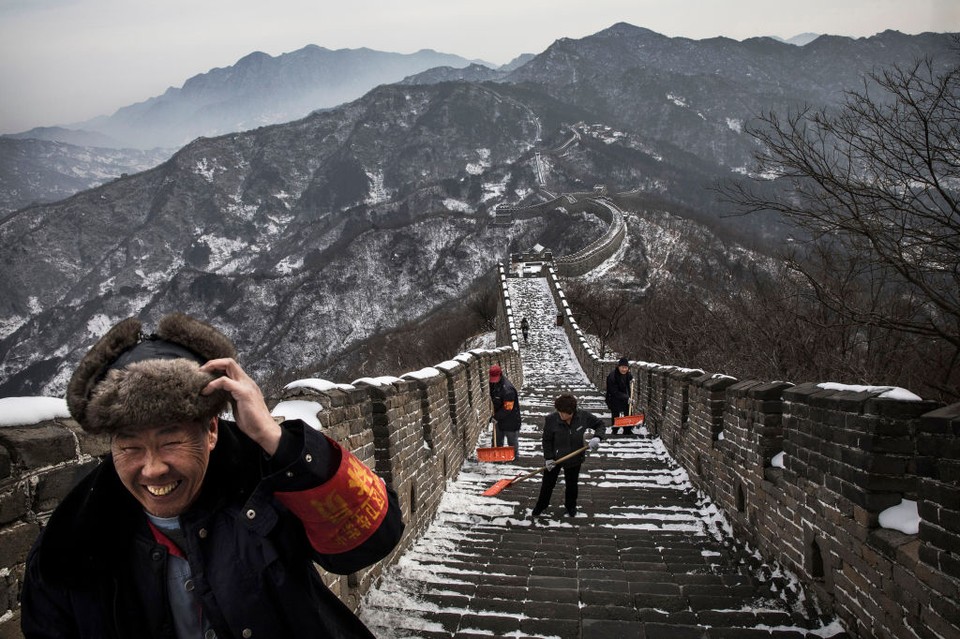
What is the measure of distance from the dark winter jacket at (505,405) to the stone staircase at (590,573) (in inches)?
33.0

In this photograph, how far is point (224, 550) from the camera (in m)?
1.70

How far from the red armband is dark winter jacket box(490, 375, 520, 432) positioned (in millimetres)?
7389

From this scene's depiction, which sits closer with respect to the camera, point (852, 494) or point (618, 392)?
point (852, 494)

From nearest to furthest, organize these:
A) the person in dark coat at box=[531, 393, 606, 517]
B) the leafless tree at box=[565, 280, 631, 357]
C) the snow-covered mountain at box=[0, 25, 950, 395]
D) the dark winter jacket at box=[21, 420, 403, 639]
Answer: the dark winter jacket at box=[21, 420, 403, 639] → the person in dark coat at box=[531, 393, 606, 517] → the leafless tree at box=[565, 280, 631, 357] → the snow-covered mountain at box=[0, 25, 950, 395]

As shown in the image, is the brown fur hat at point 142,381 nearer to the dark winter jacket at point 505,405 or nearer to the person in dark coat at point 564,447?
the person in dark coat at point 564,447

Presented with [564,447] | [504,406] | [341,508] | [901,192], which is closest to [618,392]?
[504,406]

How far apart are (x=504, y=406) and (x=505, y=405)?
0.03 meters

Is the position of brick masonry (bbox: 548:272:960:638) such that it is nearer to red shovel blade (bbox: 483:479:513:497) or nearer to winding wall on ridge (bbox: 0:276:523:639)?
red shovel blade (bbox: 483:479:513:497)

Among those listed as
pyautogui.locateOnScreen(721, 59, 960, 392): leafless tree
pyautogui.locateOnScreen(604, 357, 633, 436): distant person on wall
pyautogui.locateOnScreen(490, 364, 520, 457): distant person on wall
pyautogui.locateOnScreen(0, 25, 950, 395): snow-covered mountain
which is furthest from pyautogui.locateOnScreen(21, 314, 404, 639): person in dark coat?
pyautogui.locateOnScreen(0, 25, 950, 395): snow-covered mountain

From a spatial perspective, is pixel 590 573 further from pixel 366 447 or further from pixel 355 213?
pixel 355 213

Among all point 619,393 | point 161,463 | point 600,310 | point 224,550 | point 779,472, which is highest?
point 161,463

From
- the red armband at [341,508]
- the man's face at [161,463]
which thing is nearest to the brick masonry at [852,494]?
the red armband at [341,508]

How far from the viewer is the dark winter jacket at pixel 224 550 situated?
162 cm

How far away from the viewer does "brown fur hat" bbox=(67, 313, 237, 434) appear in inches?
63.9
